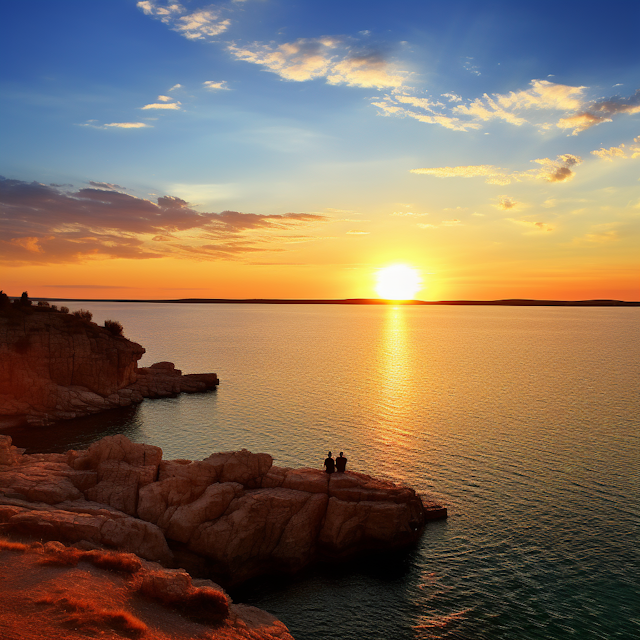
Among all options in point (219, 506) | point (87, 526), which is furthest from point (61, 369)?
point (87, 526)

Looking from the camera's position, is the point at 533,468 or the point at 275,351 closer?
the point at 533,468

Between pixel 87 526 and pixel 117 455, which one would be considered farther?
pixel 117 455

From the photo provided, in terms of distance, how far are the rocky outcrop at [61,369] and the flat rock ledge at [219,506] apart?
34.8m

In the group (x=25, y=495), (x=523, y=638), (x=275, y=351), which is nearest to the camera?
(x=523, y=638)

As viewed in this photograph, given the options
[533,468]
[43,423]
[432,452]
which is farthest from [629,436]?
[43,423]

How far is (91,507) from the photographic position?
1195 inches

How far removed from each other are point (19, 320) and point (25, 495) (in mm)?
52410

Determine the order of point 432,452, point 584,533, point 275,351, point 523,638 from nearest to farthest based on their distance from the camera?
point 523,638
point 584,533
point 432,452
point 275,351

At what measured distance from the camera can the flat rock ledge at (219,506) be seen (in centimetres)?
3031

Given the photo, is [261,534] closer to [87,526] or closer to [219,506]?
[219,506]

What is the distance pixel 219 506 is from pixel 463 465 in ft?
91.6

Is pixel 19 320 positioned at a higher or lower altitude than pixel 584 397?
higher

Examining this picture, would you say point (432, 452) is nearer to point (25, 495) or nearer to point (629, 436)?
point (629, 436)

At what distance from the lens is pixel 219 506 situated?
1297 inches
